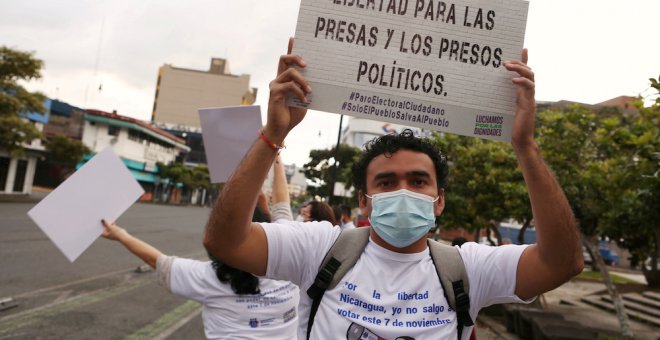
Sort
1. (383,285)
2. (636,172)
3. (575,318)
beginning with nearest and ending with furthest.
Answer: (383,285)
(636,172)
(575,318)

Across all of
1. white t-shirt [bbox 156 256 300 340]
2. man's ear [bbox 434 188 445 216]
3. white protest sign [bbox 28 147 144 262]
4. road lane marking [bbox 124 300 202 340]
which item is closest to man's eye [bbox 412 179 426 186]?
man's ear [bbox 434 188 445 216]

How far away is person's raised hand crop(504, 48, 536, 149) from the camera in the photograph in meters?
1.58

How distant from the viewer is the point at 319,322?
1.66 meters

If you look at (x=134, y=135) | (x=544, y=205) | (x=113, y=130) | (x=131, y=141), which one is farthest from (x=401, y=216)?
(x=134, y=135)

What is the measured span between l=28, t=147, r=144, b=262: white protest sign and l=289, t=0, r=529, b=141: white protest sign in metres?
1.79

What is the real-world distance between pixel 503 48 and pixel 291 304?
5.78ft

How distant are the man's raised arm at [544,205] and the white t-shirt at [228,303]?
4.71ft

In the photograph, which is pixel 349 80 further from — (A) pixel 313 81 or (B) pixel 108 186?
(B) pixel 108 186

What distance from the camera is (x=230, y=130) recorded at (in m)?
2.43

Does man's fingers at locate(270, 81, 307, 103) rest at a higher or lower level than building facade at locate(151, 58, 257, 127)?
lower

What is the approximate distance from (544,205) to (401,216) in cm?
49

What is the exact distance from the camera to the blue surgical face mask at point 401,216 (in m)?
1.74

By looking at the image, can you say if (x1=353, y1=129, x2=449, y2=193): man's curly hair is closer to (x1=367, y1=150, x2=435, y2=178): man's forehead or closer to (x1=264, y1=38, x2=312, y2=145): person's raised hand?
(x1=367, y1=150, x2=435, y2=178): man's forehead

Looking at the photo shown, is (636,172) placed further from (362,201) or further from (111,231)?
(111,231)
